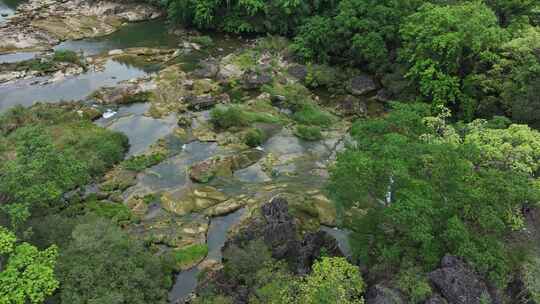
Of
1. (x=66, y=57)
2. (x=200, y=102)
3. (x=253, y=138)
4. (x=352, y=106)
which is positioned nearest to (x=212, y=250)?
(x=253, y=138)

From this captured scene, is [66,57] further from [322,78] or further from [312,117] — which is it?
[312,117]

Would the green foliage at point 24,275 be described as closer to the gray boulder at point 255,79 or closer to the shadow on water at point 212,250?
the shadow on water at point 212,250

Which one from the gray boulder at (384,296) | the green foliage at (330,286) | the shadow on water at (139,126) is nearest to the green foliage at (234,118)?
the shadow on water at (139,126)

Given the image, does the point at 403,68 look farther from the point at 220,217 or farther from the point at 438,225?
the point at 438,225

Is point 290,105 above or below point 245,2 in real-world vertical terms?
below

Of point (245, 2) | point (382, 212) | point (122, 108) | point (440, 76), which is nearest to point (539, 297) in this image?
point (382, 212)

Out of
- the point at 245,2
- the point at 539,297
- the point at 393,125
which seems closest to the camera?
the point at 539,297

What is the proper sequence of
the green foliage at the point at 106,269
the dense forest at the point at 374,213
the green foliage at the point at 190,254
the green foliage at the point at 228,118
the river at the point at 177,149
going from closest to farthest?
1. the dense forest at the point at 374,213
2. the green foliage at the point at 106,269
3. the green foliage at the point at 190,254
4. the river at the point at 177,149
5. the green foliage at the point at 228,118
